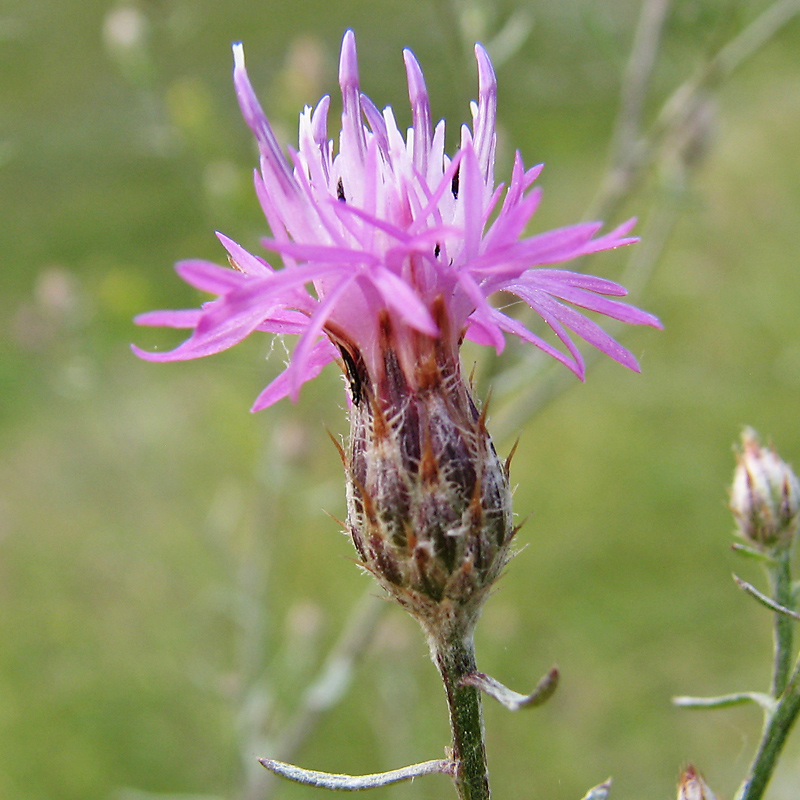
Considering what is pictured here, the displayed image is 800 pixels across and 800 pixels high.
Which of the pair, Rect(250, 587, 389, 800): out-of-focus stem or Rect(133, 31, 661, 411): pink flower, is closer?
Rect(133, 31, 661, 411): pink flower

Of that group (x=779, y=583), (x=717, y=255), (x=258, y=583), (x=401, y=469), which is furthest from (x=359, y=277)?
(x=717, y=255)

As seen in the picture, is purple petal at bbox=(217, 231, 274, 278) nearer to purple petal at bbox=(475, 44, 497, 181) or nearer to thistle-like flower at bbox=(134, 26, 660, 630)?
thistle-like flower at bbox=(134, 26, 660, 630)

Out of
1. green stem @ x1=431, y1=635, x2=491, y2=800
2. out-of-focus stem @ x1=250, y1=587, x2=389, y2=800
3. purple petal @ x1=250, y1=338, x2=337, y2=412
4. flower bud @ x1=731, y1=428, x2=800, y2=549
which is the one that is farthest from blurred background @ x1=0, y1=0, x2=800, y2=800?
green stem @ x1=431, y1=635, x2=491, y2=800

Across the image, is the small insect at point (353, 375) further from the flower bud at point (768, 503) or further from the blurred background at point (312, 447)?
the blurred background at point (312, 447)

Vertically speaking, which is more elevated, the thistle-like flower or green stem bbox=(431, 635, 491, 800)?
the thistle-like flower

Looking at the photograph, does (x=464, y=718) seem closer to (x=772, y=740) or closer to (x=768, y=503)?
(x=772, y=740)

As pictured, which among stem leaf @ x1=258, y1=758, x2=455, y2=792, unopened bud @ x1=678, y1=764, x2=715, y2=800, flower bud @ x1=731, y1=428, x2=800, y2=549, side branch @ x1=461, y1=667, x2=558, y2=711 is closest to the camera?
side branch @ x1=461, y1=667, x2=558, y2=711

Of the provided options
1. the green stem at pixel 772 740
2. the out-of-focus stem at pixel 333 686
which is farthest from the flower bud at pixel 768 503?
the out-of-focus stem at pixel 333 686
